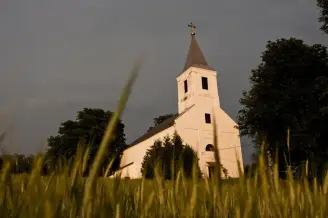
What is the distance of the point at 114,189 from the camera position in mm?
962

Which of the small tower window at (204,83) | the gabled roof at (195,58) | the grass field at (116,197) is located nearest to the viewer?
the grass field at (116,197)

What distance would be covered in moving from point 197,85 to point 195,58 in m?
6.65

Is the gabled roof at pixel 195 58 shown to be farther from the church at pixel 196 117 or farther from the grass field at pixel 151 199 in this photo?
the grass field at pixel 151 199

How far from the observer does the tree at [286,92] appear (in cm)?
2369

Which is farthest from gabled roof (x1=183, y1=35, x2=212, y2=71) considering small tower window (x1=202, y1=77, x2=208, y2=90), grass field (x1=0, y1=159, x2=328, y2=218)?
grass field (x1=0, y1=159, x2=328, y2=218)

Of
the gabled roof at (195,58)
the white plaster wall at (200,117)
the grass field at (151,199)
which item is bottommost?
the grass field at (151,199)

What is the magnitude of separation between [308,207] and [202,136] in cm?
4195

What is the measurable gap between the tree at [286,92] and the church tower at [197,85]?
54.8ft

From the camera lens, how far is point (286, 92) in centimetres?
2562

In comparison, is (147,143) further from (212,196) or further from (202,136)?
(212,196)

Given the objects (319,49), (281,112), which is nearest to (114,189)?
(281,112)

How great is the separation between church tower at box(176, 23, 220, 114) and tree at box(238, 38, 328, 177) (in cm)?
1670

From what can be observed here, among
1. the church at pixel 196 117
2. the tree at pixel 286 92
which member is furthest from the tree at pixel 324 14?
the church at pixel 196 117

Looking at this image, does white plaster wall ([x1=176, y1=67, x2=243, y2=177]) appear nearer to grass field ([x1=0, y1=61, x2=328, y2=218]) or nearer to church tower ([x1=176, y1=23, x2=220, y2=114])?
church tower ([x1=176, y1=23, x2=220, y2=114])
